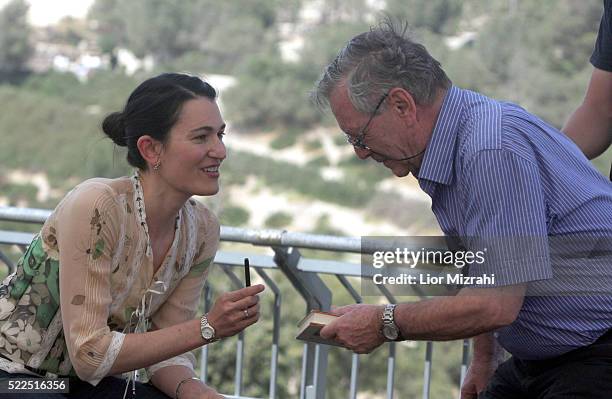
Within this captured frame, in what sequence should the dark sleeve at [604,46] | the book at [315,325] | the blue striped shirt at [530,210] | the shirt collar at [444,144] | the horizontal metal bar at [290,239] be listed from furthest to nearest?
the horizontal metal bar at [290,239], the dark sleeve at [604,46], the book at [315,325], the shirt collar at [444,144], the blue striped shirt at [530,210]

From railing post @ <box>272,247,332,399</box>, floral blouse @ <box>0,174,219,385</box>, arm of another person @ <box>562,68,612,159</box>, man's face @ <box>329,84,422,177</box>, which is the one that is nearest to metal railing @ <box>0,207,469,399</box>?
railing post @ <box>272,247,332,399</box>

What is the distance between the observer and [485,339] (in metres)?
3.02

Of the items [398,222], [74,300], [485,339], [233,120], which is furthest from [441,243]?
[233,120]

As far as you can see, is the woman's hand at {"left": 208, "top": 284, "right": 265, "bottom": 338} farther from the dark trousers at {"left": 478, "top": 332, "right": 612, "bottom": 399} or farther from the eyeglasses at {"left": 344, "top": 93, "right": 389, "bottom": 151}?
the dark trousers at {"left": 478, "top": 332, "right": 612, "bottom": 399}

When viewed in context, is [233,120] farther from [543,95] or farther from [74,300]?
[74,300]

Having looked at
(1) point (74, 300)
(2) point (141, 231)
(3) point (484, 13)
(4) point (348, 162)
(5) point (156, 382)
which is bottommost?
(5) point (156, 382)

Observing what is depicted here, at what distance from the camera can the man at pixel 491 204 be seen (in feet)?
7.55

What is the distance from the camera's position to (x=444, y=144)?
2436 millimetres

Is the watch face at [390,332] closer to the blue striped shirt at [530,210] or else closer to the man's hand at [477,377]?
the blue striped shirt at [530,210]

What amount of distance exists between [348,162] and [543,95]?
39.8ft

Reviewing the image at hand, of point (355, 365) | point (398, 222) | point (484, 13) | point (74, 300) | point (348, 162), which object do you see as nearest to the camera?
point (74, 300)

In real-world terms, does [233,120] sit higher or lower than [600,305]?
higher

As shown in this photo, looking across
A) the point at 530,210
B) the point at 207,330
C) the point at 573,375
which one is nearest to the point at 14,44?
the point at 207,330

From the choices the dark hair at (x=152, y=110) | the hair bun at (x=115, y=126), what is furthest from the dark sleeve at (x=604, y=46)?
the hair bun at (x=115, y=126)
